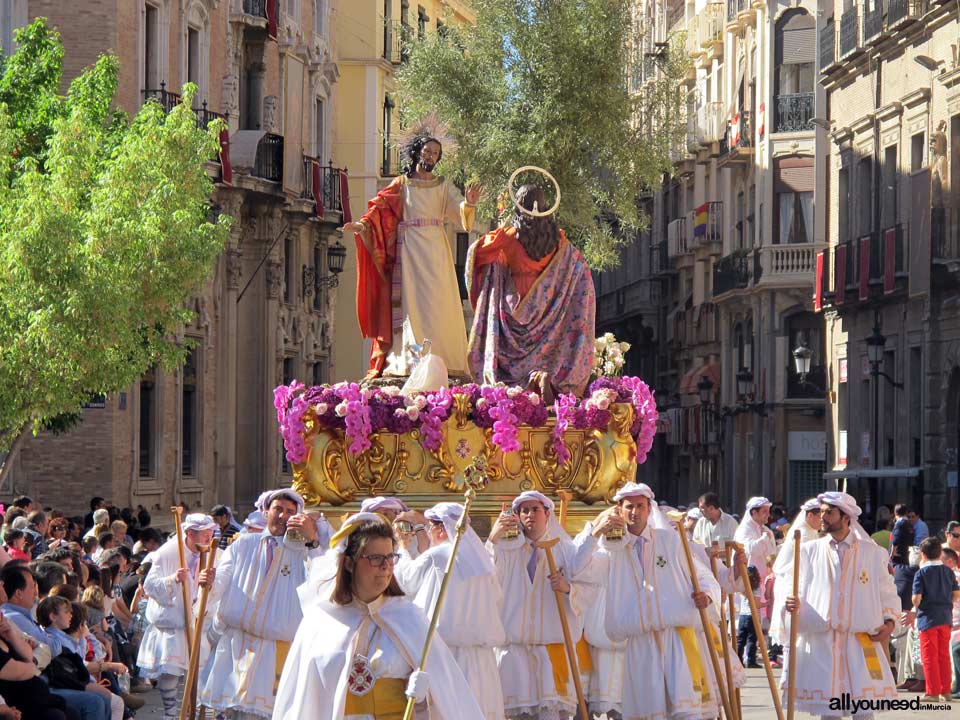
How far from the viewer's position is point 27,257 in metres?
20.5

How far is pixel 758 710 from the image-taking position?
1644 cm

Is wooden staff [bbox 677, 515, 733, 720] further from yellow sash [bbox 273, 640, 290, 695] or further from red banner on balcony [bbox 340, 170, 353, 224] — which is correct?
red banner on balcony [bbox 340, 170, 353, 224]

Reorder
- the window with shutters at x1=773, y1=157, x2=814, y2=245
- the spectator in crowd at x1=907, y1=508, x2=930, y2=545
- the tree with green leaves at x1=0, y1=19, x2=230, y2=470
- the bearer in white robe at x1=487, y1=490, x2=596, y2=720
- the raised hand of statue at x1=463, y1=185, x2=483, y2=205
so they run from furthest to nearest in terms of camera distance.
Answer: the window with shutters at x1=773, y1=157, x2=814, y2=245 < the spectator in crowd at x1=907, y1=508, x2=930, y2=545 < the tree with green leaves at x1=0, y1=19, x2=230, y2=470 < the raised hand of statue at x1=463, y1=185, x2=483, y2=205 < the bearer in white robe at x1=487, y1=490, x2=596, y2=720

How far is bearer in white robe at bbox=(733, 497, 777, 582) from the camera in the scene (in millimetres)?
20250

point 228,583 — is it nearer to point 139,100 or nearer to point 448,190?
point 448,190

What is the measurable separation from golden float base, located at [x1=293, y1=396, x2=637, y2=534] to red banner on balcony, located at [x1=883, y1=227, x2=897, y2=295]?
18.6 metres

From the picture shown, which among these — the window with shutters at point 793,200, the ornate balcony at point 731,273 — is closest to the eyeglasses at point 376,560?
the window with shutters at point 793,200

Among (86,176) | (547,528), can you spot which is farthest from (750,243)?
(547,528)

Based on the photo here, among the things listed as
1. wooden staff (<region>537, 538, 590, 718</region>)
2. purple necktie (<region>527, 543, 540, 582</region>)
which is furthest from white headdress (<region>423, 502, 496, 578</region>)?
purple necktie (<region>527, 543, 540, 582</region>)

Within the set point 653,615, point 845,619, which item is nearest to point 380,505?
point 653,615

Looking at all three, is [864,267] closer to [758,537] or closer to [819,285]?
[819,285]

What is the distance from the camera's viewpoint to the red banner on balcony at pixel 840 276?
121 feet

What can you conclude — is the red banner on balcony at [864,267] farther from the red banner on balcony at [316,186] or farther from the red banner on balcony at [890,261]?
the red banner on balcony at [316,186]

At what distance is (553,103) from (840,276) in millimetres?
8038
